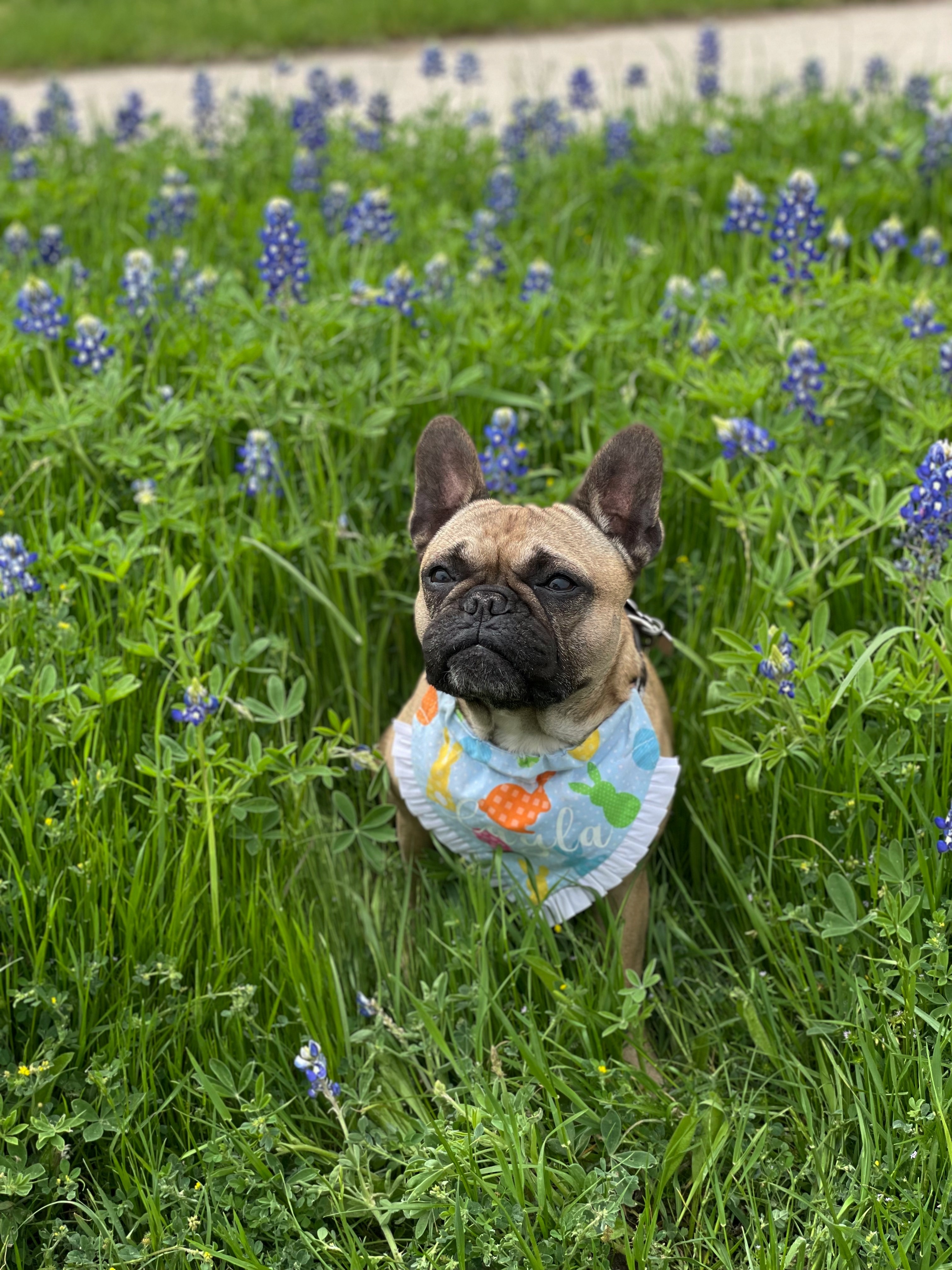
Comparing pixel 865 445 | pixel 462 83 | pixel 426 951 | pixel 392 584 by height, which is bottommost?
pixel 426 951

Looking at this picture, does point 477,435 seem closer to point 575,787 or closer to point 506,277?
point 506,277

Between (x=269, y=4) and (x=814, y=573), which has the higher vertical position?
(x=269, y=4)

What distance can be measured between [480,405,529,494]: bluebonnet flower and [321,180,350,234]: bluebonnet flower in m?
2.06

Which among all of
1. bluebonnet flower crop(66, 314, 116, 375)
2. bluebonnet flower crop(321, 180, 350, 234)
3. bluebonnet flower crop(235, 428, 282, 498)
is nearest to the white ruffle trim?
bluebonnet flower crop(235, 428, 282, 498)

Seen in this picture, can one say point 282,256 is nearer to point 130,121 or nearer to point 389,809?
point 389,809

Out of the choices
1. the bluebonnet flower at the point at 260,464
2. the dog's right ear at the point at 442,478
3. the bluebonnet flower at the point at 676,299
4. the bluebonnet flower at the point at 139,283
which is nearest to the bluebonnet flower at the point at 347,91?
the bluebonnet flower at the point at 139,283

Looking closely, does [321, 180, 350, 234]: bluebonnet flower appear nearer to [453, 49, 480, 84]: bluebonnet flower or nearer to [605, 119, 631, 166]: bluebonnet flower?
[605, 119, 631, 166]: bluebonnet flower

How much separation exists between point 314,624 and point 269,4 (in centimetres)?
868

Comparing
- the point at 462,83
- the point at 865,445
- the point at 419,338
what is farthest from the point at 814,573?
the point at 462,83

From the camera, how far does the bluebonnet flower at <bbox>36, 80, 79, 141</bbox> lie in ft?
21.7

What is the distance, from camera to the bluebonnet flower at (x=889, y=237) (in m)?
4.79

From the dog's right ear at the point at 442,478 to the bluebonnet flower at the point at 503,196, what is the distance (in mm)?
2652

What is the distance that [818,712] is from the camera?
291 centimetres

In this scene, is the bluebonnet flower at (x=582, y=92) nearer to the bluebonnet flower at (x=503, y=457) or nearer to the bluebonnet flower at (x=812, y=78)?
the bluebonnet flower at (x=812, y=78)
